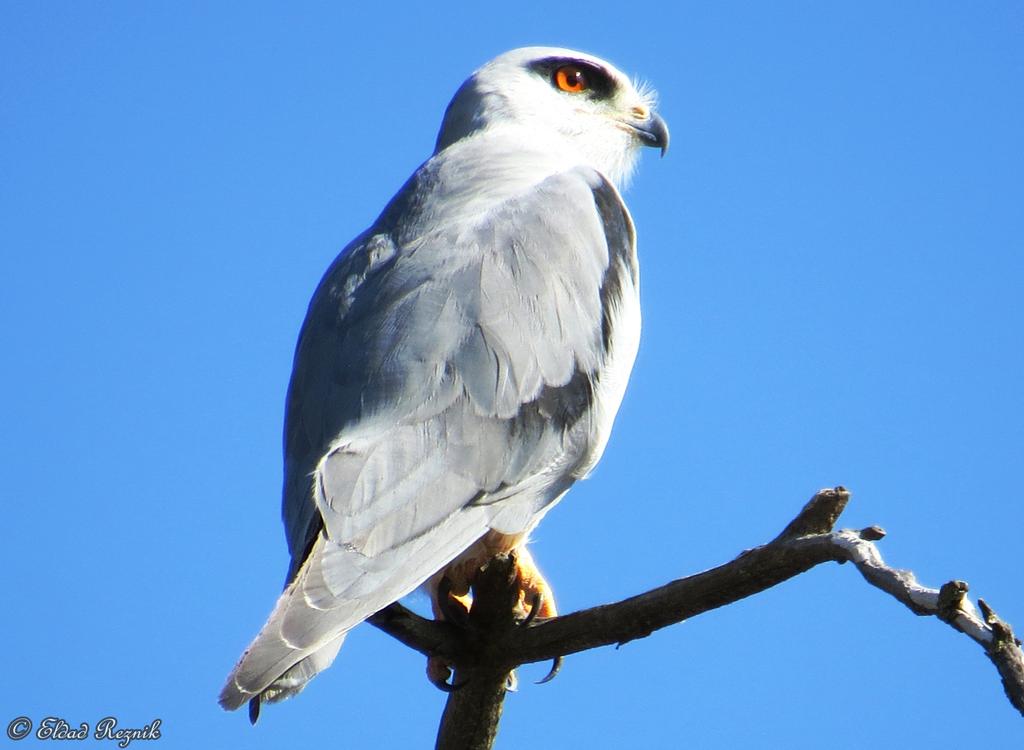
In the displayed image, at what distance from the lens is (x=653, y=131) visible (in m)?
6.88

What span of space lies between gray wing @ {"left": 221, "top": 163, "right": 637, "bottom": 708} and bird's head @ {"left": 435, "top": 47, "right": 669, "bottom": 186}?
4.22 feet

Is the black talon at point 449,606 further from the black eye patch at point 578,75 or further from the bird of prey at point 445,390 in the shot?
the black eye patch at point 578,75

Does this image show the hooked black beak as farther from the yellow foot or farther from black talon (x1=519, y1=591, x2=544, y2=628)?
black talon (x1=519, y1=591, x2=544, y2=628)

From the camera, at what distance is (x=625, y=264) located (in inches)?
205

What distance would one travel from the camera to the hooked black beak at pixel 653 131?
6.85 meters

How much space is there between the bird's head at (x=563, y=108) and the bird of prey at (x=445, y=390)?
0.81 meters

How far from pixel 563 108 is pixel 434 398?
109 inches

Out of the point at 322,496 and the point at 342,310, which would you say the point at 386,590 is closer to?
the point at 322,496

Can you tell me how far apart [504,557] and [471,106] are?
9.61ft

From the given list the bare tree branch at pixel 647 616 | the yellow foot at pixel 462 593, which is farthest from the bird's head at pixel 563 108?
the bare tree branch at pixel 647 616

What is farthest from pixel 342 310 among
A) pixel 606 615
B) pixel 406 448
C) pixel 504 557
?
pixel 606 615

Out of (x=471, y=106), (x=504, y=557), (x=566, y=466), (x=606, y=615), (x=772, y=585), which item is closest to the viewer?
(x=772, y=585)

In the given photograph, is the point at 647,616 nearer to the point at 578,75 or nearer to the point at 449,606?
the point at 449,606

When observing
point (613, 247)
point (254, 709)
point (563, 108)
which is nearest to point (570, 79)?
point (563, 108)
